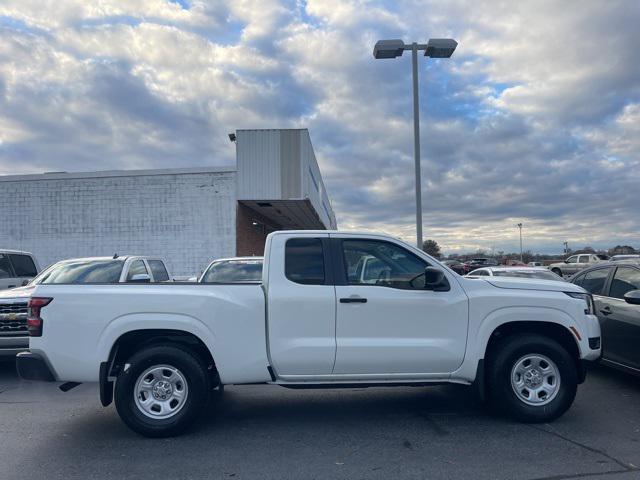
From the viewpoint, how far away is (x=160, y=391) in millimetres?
5332

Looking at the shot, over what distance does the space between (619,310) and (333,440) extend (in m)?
4.35

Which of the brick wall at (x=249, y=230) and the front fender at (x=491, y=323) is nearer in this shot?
the front fender at (x=491, y=323)

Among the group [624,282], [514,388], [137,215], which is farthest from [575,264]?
[514,388]

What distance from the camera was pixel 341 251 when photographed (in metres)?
5.71

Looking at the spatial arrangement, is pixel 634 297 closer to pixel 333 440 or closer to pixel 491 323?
pixel 491 323

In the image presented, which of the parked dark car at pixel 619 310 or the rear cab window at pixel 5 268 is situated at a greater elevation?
the rear cab window at pixel 5 268

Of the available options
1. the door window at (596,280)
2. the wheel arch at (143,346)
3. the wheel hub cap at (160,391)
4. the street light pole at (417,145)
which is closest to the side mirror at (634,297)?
the door window at (596,280)

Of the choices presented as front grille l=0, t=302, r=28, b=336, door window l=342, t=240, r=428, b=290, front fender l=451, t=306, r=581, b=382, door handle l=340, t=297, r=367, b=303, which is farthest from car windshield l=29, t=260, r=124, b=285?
front fender l=451, t=306, r=581, b=382

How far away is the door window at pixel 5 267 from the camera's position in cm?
1104

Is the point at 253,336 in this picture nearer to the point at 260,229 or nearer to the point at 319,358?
the point at 319,358

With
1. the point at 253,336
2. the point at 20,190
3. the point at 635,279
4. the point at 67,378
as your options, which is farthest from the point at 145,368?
the point at 20,190

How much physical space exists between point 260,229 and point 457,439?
2359 centimetres

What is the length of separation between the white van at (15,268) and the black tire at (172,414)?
23.6 feet

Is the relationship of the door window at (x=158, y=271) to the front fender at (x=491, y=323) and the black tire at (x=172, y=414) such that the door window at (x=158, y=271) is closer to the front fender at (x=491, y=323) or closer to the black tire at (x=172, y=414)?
the black tire at (x=172, y=414)
